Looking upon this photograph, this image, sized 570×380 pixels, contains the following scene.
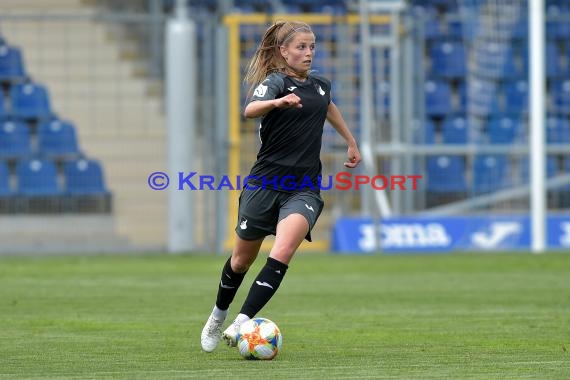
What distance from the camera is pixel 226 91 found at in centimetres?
2073

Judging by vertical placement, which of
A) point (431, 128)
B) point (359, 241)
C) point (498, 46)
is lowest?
point (359, 241)

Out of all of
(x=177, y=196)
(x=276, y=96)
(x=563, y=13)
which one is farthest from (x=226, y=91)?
(x=276, y=96)

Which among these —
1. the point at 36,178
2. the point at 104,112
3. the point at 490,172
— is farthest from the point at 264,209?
the point at 490,172

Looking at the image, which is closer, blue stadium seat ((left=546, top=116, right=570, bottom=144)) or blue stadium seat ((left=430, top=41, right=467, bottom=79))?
blue stadium seat ((left=546, top=116, right=570, bottom=144))

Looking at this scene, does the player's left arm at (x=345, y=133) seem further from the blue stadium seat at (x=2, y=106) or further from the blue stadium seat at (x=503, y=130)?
the blue stadium seat at (x=503, y=130)

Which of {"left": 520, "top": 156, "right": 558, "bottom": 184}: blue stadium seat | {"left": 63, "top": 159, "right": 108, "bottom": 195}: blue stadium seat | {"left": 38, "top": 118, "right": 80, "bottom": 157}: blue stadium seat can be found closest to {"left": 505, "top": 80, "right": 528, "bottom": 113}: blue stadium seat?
{"left": 520, "top": 156, "right": 558, "bottom": 184}: blue stadium seat

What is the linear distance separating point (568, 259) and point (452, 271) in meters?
2.31

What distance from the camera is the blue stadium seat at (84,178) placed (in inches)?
768

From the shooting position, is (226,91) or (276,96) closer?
(276,96)

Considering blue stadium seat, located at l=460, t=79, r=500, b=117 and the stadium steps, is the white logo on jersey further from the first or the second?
blue stadium seat, located at l=460, t=79, r=500, b=117

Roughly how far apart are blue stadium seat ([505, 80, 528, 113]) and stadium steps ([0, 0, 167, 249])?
659cm

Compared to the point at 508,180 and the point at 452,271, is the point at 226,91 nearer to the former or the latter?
the point at 508,180

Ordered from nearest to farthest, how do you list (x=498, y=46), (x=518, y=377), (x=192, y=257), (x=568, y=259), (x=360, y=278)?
(x=518, y=377) → (x=360, y=278) → (x=568, y=259) → (x=192, y=257) → (x=498, y=46)

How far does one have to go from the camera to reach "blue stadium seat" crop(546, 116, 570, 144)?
71.3 ft
